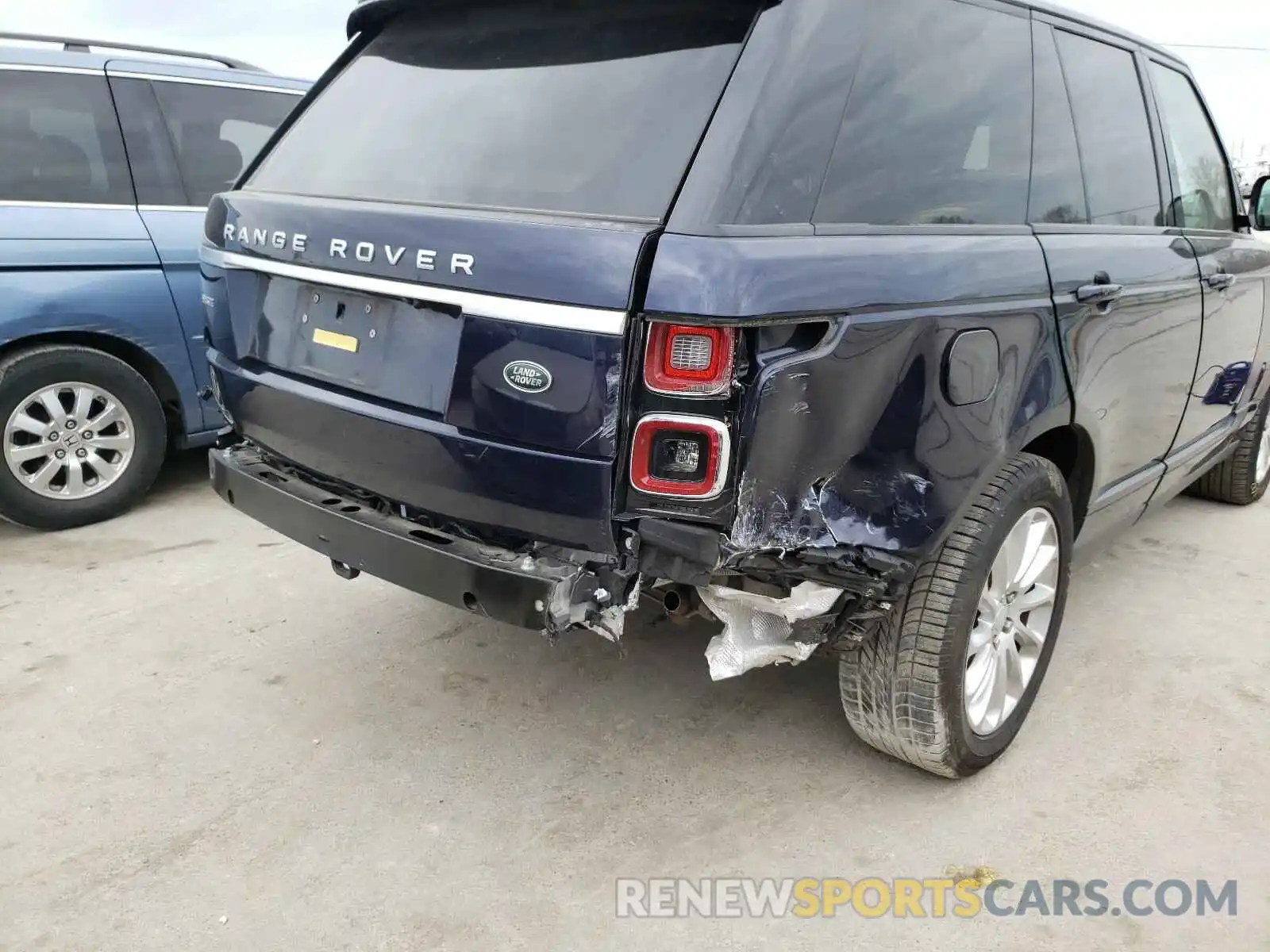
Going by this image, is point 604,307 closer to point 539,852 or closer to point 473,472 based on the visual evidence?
point 473,472

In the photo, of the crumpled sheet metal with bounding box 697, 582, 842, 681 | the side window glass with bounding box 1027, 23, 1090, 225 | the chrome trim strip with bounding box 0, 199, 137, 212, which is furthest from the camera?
the chrome trim strip with bounding box 0, 199, 137, 212

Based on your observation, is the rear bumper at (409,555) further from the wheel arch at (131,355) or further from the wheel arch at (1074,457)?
the wheel arch at (131,355)

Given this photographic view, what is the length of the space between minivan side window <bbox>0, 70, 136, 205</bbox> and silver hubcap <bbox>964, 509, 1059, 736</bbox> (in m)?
4.02

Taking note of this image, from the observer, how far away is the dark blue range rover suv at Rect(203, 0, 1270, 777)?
191cm

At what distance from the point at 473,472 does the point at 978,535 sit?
1198 mm

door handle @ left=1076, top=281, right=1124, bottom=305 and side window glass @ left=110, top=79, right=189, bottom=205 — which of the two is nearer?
door handle @ left=1076, top=281, right=1124, bottom=305

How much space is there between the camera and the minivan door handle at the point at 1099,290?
254cm

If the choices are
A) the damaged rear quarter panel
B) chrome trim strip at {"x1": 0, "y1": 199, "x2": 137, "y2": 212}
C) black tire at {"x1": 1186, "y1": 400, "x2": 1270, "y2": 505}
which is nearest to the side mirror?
black tire at {"x1": 1186, "y1": 400, "x2": 1270, "y2": 505}

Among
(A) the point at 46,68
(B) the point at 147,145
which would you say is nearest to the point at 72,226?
(B) the point at 147,145

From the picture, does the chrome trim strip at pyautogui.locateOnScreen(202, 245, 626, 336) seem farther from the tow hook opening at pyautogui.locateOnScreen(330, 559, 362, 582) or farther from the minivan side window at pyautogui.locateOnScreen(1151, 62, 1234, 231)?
the minivan side window at pyautogui.locateOnScreen(1151, 62, 1234, 231)

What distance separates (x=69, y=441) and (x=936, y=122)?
3.81 meters

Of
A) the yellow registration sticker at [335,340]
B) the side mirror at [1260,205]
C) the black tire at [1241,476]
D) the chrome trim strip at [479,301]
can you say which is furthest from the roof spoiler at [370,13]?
the black tire at [1241,476]

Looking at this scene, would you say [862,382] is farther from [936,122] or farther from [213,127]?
[213,127]

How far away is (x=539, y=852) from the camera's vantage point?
2350 millimetres
